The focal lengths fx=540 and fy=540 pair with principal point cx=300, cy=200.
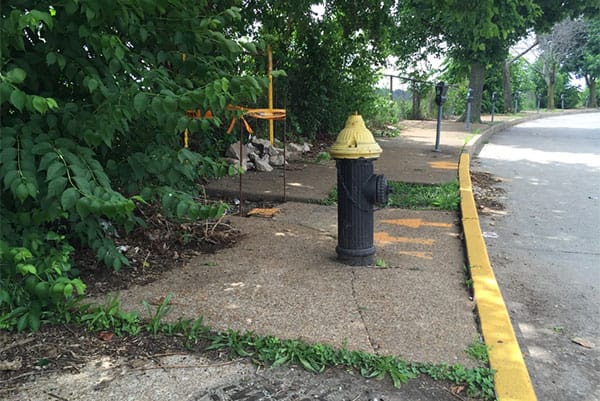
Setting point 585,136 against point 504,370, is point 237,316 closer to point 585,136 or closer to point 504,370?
point 504,370

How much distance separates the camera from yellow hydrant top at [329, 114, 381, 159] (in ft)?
13.1

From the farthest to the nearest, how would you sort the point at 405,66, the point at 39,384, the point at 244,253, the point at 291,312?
the point at 405,66 → the point at 244,253 → the point at 291,312 → the point at 39,384

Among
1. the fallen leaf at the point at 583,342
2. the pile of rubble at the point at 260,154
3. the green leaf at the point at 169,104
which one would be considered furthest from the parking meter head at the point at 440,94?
the green leaf at the point at 169,104

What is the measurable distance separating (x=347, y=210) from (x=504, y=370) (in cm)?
172

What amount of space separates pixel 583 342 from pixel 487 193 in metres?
4.77

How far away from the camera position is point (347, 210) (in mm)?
4070

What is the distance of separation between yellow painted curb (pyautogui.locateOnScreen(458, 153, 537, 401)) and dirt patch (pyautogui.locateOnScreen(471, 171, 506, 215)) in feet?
7.54

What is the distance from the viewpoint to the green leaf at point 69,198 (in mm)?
2451

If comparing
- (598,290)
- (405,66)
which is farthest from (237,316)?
(405,66)

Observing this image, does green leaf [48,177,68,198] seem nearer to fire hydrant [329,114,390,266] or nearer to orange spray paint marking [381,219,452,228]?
fire hydrant [329,114,390,266]

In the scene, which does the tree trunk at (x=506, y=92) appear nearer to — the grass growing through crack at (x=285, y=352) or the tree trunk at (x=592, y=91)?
the tree trunk at (x=592, y=91)

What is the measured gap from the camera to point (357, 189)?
4.02 m

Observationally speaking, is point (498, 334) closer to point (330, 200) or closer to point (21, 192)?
point (21, 192)

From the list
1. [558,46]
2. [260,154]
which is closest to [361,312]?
[260,154]
